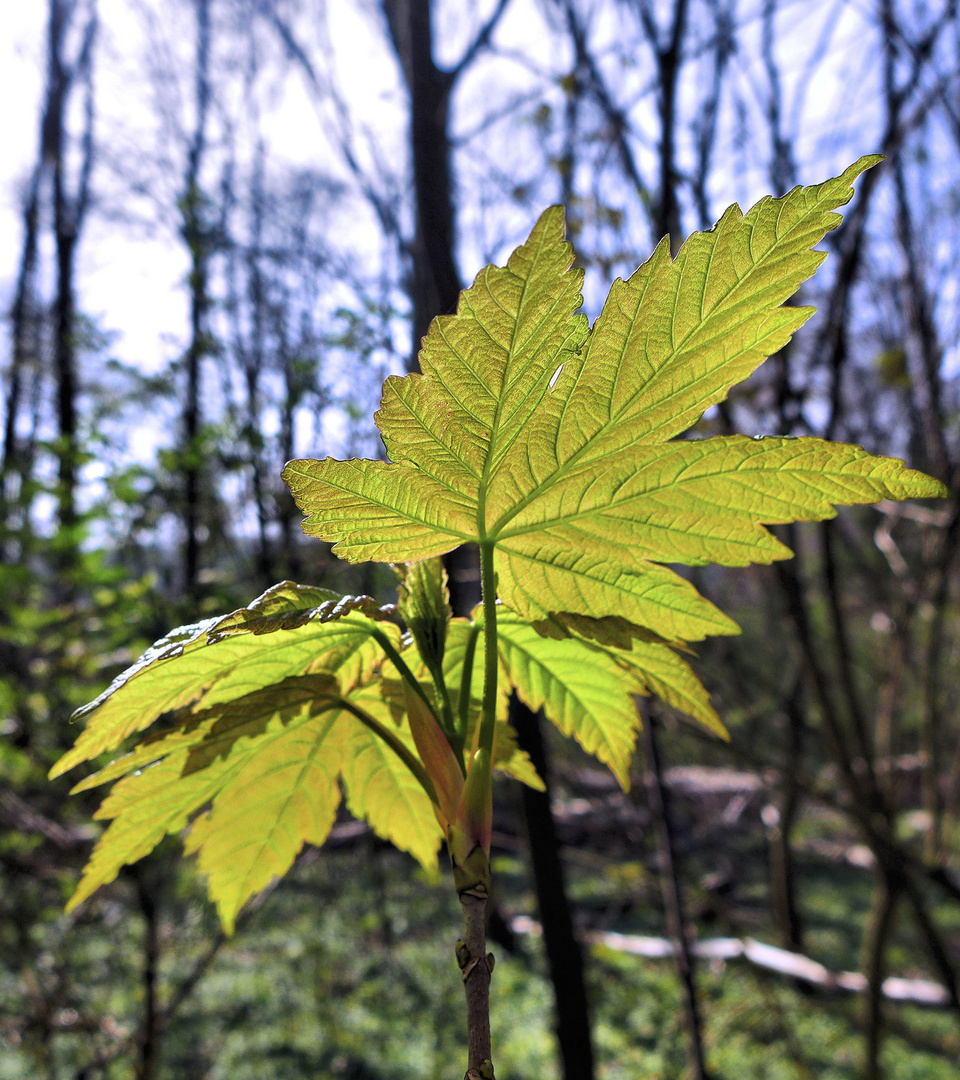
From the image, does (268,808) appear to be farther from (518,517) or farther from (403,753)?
(518,517)

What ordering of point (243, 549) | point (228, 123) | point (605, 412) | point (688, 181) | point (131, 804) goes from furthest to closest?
point (228, 123)
point (243, 549)
point (688, 181)
point (131, 804)
point (605, 412)

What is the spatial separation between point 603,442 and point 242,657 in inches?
12.9

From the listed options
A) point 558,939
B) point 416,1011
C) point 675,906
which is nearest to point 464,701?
point 558,939

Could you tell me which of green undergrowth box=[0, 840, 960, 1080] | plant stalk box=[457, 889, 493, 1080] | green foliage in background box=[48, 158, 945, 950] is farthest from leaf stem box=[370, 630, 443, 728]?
green undergrowth box=[0, 840, 960, 1080]

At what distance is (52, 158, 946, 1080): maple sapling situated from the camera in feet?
1.47

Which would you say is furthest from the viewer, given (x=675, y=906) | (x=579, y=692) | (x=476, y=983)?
(x=675, y=906)

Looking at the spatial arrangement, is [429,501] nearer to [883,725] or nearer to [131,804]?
[131,804]

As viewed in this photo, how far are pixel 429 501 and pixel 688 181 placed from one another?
2.35 metres

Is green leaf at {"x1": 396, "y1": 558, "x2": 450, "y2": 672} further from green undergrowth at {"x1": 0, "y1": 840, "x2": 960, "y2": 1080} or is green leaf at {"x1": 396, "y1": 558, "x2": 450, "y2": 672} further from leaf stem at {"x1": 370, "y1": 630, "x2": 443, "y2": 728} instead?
green undergrowth at {"x1": 0, "y1": 840, "x2": 960, "y2": 1080}

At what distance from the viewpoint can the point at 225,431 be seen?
2844mm

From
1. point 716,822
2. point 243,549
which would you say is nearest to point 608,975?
point 716,822

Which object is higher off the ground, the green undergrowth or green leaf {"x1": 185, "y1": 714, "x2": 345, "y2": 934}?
green leaf {"x1": 185, "y1": 714, "x2": 345, "y2": 934}

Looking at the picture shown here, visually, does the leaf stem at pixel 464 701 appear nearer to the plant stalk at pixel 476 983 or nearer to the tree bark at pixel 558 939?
the plant stalk at pixel 476 983

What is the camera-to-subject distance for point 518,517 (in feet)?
1.74
